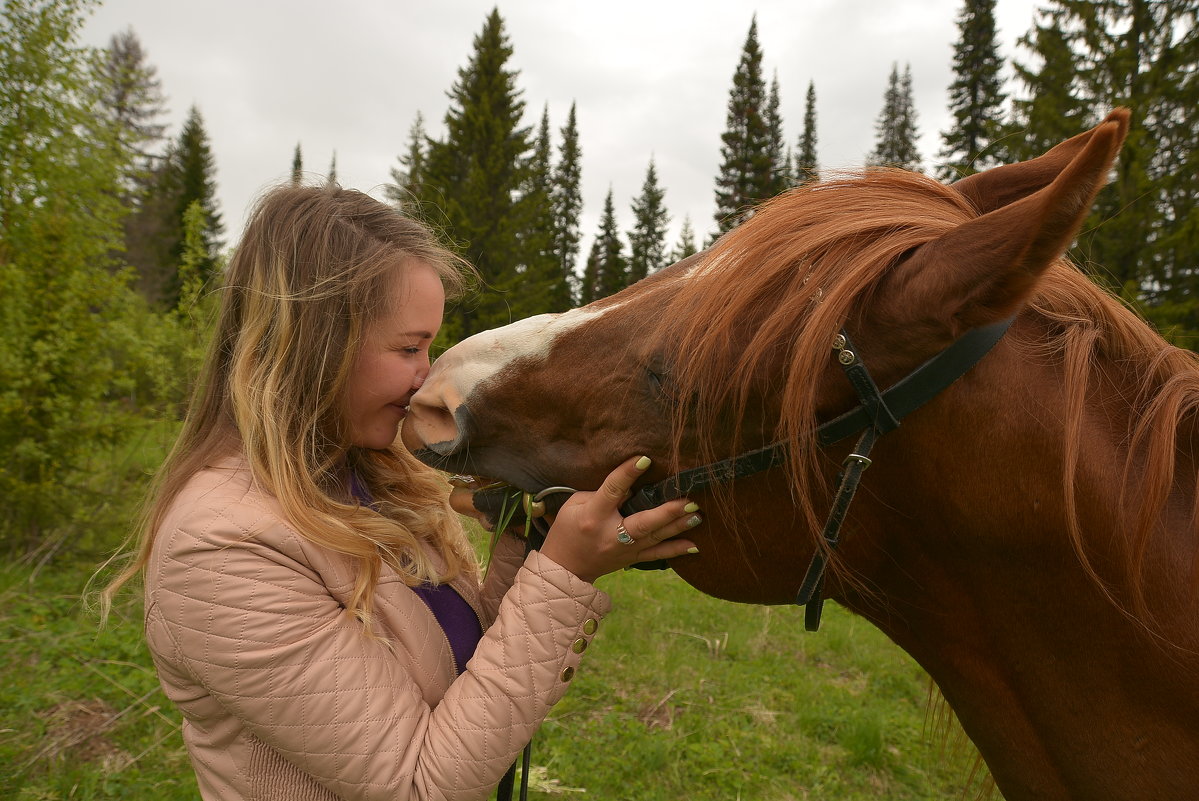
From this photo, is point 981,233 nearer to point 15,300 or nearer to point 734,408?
point 734,408

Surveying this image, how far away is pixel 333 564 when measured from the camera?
1394 mm

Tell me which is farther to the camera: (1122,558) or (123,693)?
(123,693)

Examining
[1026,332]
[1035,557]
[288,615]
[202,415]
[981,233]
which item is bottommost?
[288,615]

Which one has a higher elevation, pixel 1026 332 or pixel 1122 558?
pixel 1026 332

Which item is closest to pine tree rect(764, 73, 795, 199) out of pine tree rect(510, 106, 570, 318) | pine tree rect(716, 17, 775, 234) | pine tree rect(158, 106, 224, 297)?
pine tree rect(716, 17, 775, 234)

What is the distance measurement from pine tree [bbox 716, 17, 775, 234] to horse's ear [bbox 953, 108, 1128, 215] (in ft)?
74.8

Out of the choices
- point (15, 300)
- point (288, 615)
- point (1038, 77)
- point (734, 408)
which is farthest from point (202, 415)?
point (1038, 77)

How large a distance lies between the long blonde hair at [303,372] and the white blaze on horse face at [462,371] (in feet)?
0.65

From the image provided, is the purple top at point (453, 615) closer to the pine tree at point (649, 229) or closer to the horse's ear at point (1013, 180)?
the horse's ear at point (1013, 180)

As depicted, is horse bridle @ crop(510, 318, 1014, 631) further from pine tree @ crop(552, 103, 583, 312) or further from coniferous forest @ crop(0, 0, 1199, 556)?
pine tree @ crop(552, 103, 583, 312)

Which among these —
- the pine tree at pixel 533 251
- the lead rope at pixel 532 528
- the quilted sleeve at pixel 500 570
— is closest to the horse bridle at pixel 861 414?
the lead rope at pixel 532 528

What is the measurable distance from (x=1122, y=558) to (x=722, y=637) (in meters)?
4.63

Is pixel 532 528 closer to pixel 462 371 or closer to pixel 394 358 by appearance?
pixel 462 371

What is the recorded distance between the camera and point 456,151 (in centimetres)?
2614
